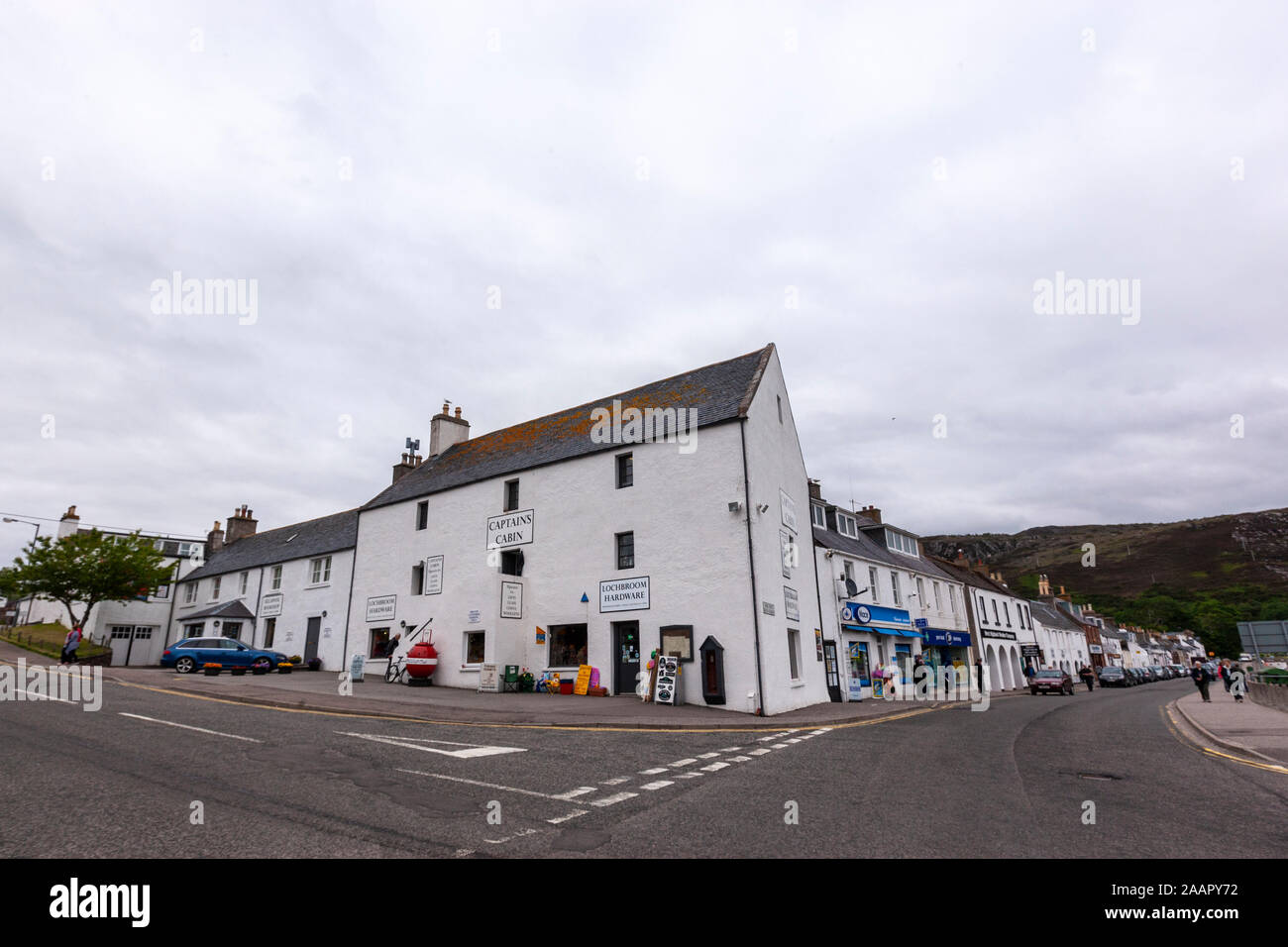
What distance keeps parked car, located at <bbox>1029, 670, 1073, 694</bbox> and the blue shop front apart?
969 centimetres

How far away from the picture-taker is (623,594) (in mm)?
22078

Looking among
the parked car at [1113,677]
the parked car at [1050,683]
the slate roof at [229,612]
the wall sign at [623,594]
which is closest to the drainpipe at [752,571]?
the wall sign at [623,594]

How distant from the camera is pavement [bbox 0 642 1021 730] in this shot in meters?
14.9

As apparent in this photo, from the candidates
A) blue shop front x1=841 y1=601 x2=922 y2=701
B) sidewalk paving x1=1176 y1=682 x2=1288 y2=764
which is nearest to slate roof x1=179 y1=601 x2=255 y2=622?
blue shop front x1=841 y1=601 x2=922 y2=701

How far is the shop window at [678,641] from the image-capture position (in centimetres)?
2028

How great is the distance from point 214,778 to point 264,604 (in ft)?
115

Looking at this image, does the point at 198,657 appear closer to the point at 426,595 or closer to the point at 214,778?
the point at 426,595

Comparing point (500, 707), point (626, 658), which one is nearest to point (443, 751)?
point (500, 707)

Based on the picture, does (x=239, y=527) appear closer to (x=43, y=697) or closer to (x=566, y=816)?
(x=43, y=697)

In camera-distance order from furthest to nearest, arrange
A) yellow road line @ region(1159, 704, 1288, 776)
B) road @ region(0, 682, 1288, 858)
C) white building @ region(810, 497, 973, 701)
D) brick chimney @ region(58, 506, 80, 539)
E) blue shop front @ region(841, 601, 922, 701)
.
Result: brick chimney @ region(58, 506, 80, 539) < blue shop front @ region(841, 601, 922, 701) < white building @ region(810, 497, 973, 701) < yellow road line @ region(1159, 704, 1288, 776) < road @ region(0, 682, 1288, 858)

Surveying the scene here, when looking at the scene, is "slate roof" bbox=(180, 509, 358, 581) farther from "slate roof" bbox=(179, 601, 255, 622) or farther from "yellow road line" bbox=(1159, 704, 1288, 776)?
"yellow road line" bbox=(1159, 704, 1288, 776)
